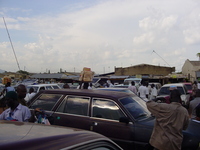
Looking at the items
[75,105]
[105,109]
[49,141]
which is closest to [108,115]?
[105,109]

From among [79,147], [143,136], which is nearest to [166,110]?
[143,136]

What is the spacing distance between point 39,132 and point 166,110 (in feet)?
7.81

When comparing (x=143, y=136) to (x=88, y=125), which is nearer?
(x=143, y=136)

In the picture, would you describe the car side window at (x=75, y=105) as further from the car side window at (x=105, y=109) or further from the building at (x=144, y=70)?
the building at (x=144, y=70)

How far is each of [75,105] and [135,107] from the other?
4.79 feet

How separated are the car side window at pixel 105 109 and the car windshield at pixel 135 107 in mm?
214

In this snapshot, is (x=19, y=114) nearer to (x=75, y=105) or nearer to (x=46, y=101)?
(x=75, y=105)

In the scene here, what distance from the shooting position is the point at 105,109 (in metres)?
4.90

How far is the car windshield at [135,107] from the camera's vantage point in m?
4.78

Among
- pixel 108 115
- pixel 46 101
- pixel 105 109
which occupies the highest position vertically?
pixel 46 101

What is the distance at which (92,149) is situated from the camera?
1812 mm

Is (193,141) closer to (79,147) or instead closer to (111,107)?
(111,107)

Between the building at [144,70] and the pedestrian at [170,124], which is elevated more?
the building at [144,70]

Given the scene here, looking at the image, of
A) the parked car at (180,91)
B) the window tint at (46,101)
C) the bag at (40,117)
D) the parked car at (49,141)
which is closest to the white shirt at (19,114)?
the bag at (40,117)
